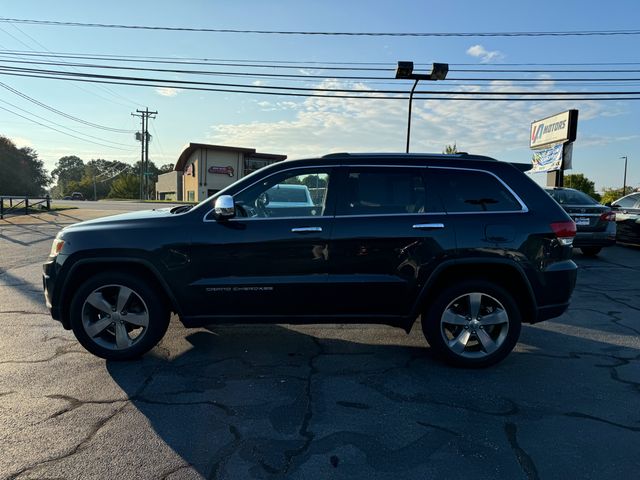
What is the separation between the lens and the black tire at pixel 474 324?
13.9 ft

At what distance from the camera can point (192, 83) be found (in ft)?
65.7

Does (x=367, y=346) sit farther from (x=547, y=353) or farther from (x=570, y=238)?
(x=570, y=238)

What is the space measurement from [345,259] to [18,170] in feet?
329

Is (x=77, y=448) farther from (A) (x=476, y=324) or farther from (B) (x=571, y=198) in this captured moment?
(B) (x=571, y=198)

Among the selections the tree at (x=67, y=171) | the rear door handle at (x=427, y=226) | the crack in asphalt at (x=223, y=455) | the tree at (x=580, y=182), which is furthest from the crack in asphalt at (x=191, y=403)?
the tree at (x=67, y=171)

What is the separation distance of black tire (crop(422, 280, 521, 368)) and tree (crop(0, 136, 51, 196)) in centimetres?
9562

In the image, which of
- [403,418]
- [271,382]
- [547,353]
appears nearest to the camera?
[403,418]

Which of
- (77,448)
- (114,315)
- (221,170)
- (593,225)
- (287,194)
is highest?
(221,170)

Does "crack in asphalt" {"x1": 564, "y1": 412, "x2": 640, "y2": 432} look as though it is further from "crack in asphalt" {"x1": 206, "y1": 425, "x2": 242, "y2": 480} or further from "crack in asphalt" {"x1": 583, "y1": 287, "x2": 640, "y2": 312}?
"crack in asphalt" {"x1": 583, "y1": 287, "x2": 640, "y2": 312}

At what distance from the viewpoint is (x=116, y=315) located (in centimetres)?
426

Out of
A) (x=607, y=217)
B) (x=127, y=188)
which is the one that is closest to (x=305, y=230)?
A: (x=607, y=217)

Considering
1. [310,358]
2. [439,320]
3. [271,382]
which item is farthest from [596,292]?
[271,382]

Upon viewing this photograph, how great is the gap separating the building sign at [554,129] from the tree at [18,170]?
8778 centimetres

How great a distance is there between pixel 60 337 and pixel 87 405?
189cm
